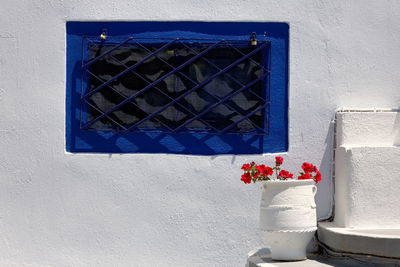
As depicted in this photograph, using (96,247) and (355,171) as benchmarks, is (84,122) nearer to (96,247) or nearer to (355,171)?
(96,247)

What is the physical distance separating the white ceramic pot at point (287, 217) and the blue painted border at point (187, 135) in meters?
0.62

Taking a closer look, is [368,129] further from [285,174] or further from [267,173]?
[267,173]

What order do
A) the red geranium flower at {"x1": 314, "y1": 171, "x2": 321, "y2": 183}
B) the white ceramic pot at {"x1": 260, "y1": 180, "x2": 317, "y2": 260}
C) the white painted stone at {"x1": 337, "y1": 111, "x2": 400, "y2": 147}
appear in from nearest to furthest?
1. the white ceramic pot at {"x1": 260, "y1": 180, "x2": 317, "y2": 260}
2. the red geranium flower at {"x1": 314, "y1": 171, "x2": 321, "y2": 183}
3. the white painted stone at {"x1": 337, "y1": 111, "x2": 400, "y2": 147}

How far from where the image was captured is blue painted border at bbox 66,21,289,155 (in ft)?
18.1

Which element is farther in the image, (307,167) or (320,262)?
Result: (307,167)

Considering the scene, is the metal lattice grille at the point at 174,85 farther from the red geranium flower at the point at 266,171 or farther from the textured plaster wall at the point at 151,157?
the red geranium flower at the point at 266,171

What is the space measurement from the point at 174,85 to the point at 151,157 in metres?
0.66

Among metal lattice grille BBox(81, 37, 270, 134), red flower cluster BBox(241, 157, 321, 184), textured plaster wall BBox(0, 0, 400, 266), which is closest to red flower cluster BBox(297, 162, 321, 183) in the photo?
red flower cluster BBox(241, 157, 321, 184)

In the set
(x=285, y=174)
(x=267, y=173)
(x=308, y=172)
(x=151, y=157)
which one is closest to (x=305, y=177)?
(x=308, y=172)

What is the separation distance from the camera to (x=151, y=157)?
549 centimetres

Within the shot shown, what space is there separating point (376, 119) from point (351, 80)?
416mm

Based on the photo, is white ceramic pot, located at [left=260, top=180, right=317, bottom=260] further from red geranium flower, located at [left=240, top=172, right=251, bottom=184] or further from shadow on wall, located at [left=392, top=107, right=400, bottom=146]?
shadow on wall, located at [left=392, top=107, right=400, bottom=146]

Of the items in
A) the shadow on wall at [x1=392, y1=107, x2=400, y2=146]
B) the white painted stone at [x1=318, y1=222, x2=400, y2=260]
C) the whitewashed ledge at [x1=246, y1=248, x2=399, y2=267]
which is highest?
the shadow on wall at [x1=392, y1=107, x2=400, y2=146]

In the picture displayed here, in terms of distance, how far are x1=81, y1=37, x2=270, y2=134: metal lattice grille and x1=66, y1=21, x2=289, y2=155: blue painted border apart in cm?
6
